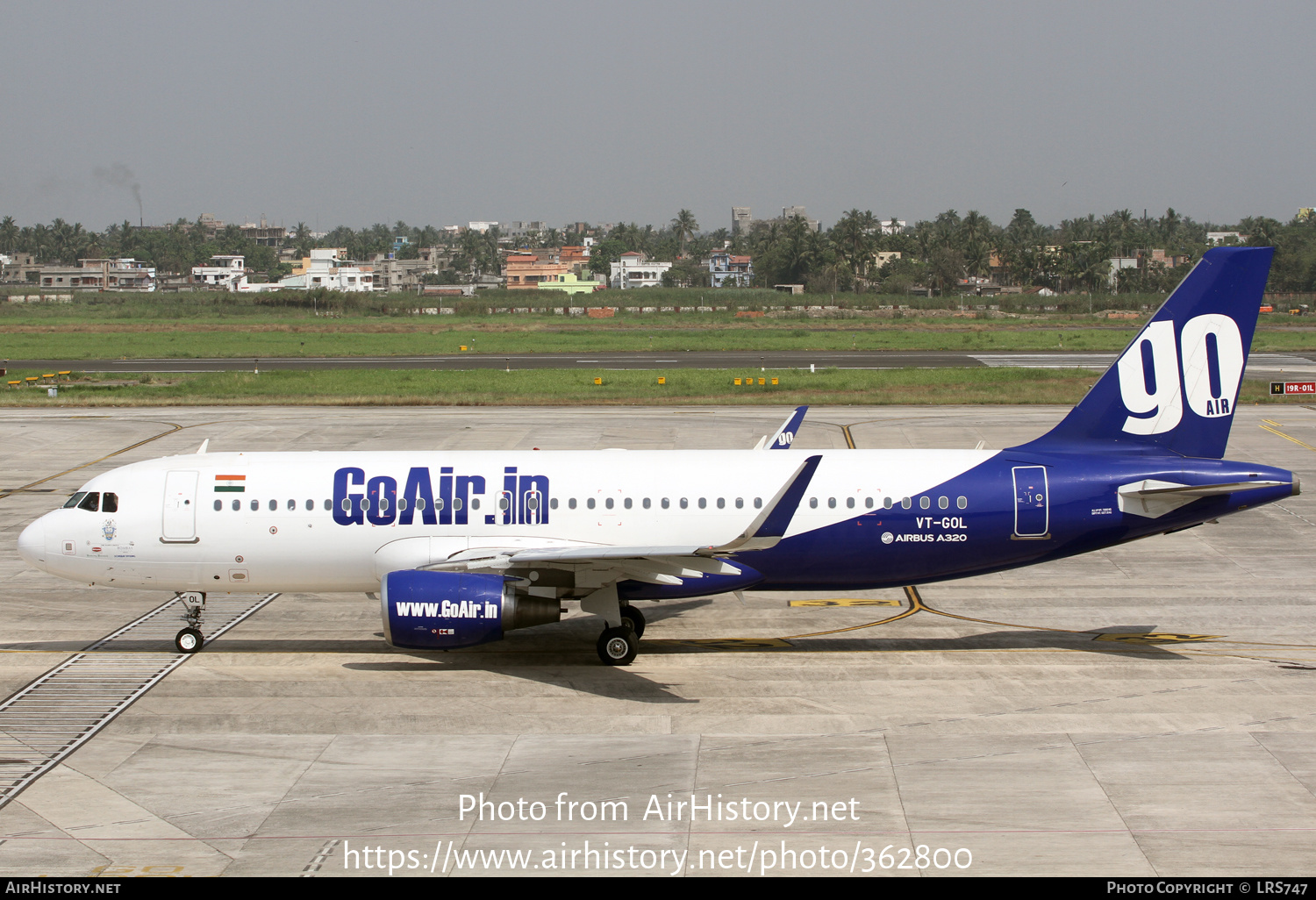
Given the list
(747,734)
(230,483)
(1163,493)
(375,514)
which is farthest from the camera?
(230,483)

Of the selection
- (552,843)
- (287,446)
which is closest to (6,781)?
(552,843)

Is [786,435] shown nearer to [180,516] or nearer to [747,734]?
[747,734]

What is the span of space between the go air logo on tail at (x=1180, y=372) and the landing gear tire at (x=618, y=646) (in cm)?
1151

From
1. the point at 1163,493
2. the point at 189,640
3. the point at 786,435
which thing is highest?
the point at 786,435

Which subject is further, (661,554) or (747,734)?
(661,554)

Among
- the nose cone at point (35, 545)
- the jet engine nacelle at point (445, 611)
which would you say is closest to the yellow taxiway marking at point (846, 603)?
the jet engine nacelle at point (445, 611)

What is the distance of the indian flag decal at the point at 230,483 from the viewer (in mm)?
23108

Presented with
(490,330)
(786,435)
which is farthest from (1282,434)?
(490,330)

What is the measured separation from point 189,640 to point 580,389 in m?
42.7

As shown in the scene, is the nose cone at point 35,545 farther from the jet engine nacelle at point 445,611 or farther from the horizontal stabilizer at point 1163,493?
the horizontal stabilizer at point 1163,493

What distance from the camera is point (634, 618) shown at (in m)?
23.7

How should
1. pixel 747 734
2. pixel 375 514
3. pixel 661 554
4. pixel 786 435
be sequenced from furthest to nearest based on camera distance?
1. pixel 786 435
2. pixel 375 514
3. pixel 661 554
4. pixel 747 734

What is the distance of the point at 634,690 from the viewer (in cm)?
2116

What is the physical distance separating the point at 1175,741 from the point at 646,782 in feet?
28.8
